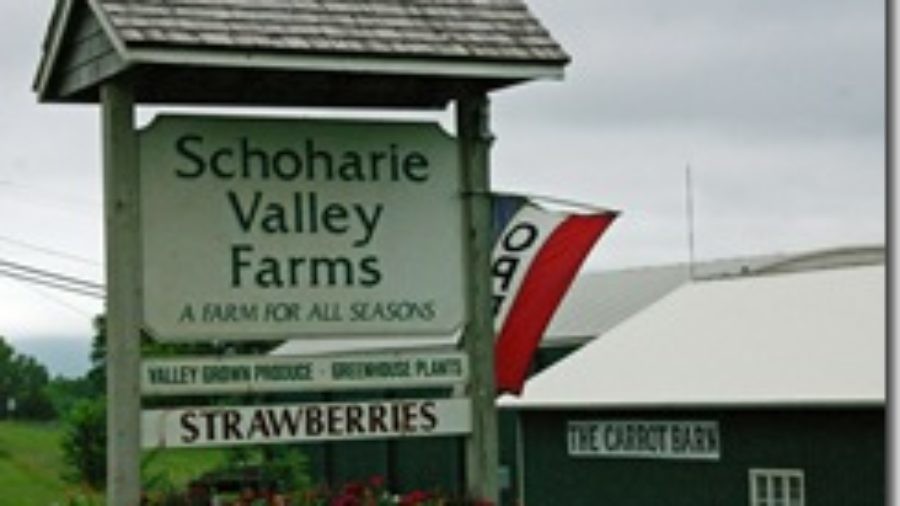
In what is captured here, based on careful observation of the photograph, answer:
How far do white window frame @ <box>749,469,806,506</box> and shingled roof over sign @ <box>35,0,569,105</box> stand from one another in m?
16.2

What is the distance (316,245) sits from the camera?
10.8 metres

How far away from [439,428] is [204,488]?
147 centimetres

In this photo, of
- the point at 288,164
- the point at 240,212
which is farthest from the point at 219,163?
the point at 288,164

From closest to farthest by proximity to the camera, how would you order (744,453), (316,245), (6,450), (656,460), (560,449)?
(316,245) < (744,453) < (656,460) < (560,449) < (6,450)

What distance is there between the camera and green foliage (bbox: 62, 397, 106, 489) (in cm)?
3653

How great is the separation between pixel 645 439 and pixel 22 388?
233 ft

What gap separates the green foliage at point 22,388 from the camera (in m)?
92.3

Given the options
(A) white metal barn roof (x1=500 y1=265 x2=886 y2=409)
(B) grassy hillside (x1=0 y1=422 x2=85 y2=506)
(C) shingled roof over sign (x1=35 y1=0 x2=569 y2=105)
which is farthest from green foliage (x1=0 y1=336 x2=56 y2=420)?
(C) shingled roof over sign (x1=35 y1=0 x2=569 y2=105)

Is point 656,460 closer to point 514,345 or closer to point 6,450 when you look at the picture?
point 514,345

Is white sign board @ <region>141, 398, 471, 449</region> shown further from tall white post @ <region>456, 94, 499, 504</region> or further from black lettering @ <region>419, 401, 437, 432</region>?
tall white post @ <region>456, 94, 499, 504</region>

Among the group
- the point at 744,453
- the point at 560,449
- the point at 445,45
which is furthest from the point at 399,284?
the point at 560,449

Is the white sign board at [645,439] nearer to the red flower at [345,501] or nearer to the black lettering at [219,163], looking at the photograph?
the red flower at [345,501]

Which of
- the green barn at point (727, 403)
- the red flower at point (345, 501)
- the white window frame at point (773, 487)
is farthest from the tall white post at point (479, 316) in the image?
the white window frame at point (773, 487)

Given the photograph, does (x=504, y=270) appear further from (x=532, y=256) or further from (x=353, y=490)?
(x=353, y=490)
